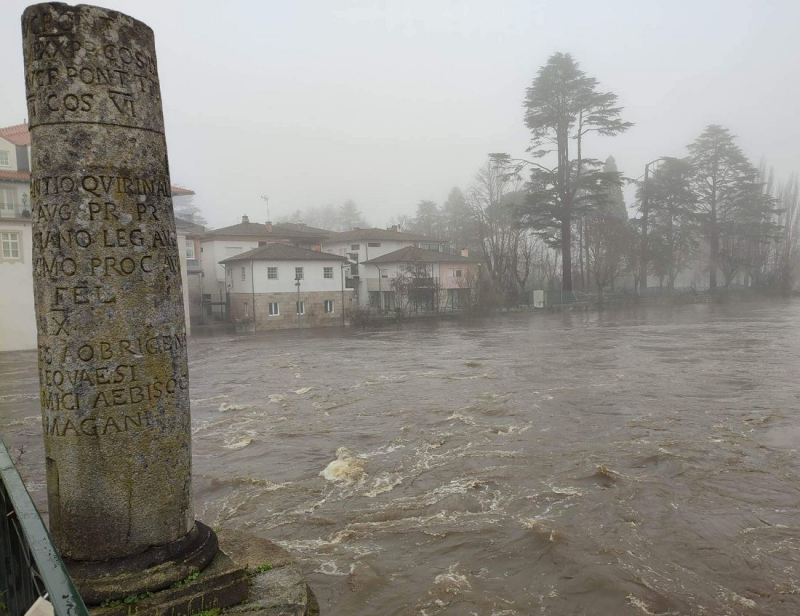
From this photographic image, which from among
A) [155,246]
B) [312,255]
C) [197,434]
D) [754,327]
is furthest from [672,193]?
[155,246]

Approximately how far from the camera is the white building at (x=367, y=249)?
47250 millimetres

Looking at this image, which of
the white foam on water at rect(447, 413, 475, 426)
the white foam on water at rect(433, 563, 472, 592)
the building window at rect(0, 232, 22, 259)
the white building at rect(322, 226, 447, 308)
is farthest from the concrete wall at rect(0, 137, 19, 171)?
the white foam on water at rect(433, 563, 472, 592)

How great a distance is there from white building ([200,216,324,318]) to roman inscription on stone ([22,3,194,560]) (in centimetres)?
4218

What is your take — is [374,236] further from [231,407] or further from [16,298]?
[231,407]

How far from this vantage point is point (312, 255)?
137 feet

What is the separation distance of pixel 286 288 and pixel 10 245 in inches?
665

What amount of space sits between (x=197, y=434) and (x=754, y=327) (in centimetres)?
2656

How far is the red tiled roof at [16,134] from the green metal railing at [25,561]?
32695mm

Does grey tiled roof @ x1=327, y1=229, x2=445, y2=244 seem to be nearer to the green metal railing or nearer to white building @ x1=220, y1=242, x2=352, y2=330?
white building @ x1=220, y1=242, x2=352, y2=330

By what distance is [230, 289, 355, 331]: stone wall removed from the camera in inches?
1555

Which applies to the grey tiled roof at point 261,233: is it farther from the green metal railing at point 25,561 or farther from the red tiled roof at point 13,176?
the green metal railing at point 25,561

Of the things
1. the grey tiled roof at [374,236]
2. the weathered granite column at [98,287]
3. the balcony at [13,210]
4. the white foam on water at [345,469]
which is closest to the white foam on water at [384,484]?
the white foam on water at [345,469]

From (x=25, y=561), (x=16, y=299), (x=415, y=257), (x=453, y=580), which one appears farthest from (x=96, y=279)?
(x=415, y=257)

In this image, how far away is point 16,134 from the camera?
30.9m
